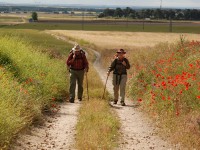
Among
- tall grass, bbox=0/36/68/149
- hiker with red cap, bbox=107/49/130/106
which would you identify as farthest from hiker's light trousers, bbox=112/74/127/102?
tall grass, bbox=0/36/68/149

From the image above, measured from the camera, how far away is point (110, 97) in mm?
18391

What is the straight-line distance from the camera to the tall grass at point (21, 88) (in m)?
9.44

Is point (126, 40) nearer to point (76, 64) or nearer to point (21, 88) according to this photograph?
point (76, 64)

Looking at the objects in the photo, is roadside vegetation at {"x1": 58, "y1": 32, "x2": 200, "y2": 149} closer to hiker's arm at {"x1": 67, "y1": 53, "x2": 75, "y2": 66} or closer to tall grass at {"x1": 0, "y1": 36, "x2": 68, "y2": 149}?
hiker's arm at {"x1": 67, "y1": 53, "x2": 75, "y2": 66}

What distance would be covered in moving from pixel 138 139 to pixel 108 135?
1.03 m

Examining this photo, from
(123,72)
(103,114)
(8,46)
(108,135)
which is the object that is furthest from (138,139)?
(8,46)

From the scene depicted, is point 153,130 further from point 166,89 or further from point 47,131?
point 47,131

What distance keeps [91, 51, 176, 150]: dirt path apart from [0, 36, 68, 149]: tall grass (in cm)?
259

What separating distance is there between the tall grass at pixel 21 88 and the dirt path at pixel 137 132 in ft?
8.49

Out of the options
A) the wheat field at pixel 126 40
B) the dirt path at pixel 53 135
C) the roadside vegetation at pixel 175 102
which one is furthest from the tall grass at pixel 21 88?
the wheat field at pixel 126 40

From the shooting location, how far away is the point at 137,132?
11914mm

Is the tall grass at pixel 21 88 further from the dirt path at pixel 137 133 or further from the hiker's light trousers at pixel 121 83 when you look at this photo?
the dirt path at pixel 137 133

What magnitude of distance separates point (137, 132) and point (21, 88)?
374cm

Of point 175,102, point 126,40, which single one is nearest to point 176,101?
point 175,102
